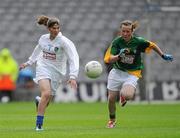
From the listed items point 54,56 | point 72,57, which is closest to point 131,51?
point 72,57

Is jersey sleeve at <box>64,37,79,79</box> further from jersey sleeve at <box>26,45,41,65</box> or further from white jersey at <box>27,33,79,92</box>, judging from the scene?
jersey sleeve at <box>26,45,41,65</box>

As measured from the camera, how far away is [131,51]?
46.0 feet

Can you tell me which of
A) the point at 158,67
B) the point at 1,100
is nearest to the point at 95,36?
the point at 158,67

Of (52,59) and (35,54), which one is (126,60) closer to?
(52,59)

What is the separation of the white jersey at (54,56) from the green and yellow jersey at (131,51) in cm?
88

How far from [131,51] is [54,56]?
1572 mm

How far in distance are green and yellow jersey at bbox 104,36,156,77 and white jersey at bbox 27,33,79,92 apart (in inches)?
34.6

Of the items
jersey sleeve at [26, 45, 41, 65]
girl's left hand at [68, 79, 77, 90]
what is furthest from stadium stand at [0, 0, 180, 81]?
girl's left hand at [68, 79, 77, 90]

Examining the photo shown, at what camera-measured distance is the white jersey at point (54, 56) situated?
13414 mm

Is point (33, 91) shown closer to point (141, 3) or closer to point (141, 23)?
point (141, 23)

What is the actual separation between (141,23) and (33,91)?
17.4ft

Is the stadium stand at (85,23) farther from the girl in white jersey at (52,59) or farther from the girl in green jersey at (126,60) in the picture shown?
the girl in white jersey at (52,59)

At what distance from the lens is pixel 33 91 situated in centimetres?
2889

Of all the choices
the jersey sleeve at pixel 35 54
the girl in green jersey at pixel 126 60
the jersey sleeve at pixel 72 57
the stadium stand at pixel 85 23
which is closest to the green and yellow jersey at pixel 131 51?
the girl in green jersey at pixel 126 60
